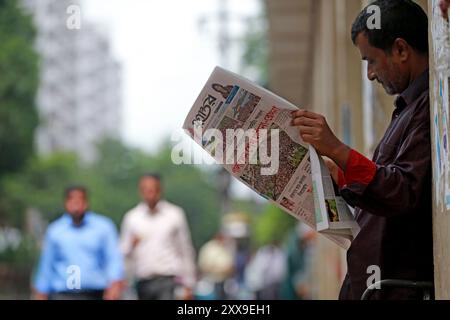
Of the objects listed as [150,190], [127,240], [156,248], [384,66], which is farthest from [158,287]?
[384,66]

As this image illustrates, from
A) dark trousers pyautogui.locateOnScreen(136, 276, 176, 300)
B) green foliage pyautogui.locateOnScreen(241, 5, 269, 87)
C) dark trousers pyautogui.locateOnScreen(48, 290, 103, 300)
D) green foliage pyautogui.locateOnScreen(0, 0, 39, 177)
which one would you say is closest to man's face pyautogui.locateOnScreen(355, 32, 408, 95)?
dark trousers pyautogui.locateOnScreen(48, 290, 103, 300)

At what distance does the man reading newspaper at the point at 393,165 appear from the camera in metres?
3.79

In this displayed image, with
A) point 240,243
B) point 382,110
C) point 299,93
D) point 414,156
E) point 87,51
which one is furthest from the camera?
point 87,51

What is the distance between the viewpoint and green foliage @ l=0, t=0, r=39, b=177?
48.0m

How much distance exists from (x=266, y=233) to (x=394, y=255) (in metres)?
39.6

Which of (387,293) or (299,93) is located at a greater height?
(299,93)

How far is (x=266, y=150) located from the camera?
4.11 metres

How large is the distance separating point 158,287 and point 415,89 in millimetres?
6551

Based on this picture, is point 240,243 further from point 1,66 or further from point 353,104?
point 353,104

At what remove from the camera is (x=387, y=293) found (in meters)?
3.96

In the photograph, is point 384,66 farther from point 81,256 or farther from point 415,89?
point 81,256

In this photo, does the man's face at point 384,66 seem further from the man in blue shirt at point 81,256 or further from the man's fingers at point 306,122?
the man in blue shirt at point 81,256

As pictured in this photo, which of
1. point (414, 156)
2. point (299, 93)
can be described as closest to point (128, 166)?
point (299, 93)

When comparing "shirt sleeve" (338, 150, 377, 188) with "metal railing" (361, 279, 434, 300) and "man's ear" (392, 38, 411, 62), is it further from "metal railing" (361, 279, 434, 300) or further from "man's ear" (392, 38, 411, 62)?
"man's ear" (392, 38, 411, 62)
